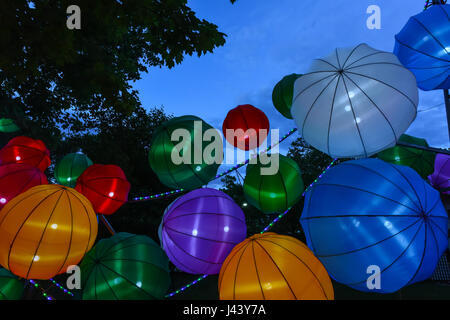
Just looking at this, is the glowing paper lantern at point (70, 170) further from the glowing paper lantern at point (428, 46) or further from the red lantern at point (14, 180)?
the glowing paper lantern at point (428, 46)

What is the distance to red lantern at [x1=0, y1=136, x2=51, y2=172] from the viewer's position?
14.1ft

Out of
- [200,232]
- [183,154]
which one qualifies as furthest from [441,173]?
[183,154]

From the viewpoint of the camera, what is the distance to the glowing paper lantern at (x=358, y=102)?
259cm

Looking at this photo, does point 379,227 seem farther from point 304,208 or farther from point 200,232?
point 200,232

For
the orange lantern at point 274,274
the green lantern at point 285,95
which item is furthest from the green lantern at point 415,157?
the orange lantern at point 274,274

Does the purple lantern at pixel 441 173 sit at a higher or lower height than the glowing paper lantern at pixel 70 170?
lower

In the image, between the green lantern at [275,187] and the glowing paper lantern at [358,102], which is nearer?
the glowing paper lantern at [358,102]

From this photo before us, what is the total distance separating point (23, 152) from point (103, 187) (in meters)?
1.69

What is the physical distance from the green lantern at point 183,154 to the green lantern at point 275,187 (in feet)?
1.89

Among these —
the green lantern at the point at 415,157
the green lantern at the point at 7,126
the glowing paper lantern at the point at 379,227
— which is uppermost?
the green lantern at the point at 7,126

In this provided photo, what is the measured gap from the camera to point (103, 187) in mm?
3893

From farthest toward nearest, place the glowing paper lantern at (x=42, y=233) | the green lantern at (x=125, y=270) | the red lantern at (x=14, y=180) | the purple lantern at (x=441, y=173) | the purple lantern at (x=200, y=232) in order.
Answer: the purple lantern at (x=441, y=173)
the red lantern at (x=14, y=180)
the purple lantern at (x=200, y=232)
the green lantern at (x=125, y=270)
the glowing paper lantern at (x=42, y=233)

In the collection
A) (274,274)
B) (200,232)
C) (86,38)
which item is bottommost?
(274,274)
